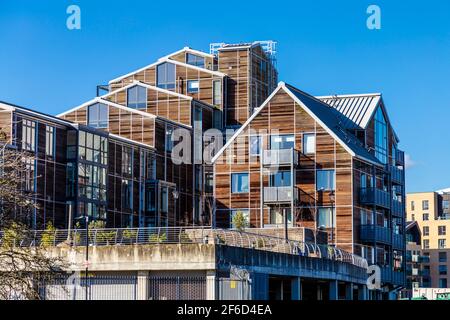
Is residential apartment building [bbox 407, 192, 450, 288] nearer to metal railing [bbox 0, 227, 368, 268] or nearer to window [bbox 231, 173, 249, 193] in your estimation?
window [bbox 231, 173, 249, 193]

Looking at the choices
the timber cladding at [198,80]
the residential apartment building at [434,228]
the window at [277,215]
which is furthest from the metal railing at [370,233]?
the residential apartment building at [434,228]

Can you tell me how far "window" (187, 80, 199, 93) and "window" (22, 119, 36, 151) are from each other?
34.9 meters

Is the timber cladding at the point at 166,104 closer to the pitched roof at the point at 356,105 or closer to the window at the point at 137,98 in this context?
the window at the point at 137,98

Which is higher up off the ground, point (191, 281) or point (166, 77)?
point (166, 77)

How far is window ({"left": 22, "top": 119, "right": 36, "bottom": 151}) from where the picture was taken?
236 feet

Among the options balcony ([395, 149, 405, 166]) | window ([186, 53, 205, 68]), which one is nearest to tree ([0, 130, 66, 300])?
balcony ([395, 149, 405, 166])

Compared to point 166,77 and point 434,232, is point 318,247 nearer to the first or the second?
point 166,77

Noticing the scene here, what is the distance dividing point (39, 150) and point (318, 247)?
91.3 ft

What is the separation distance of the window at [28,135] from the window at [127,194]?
45.6 ft

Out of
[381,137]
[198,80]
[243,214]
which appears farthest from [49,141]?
[198,80]
